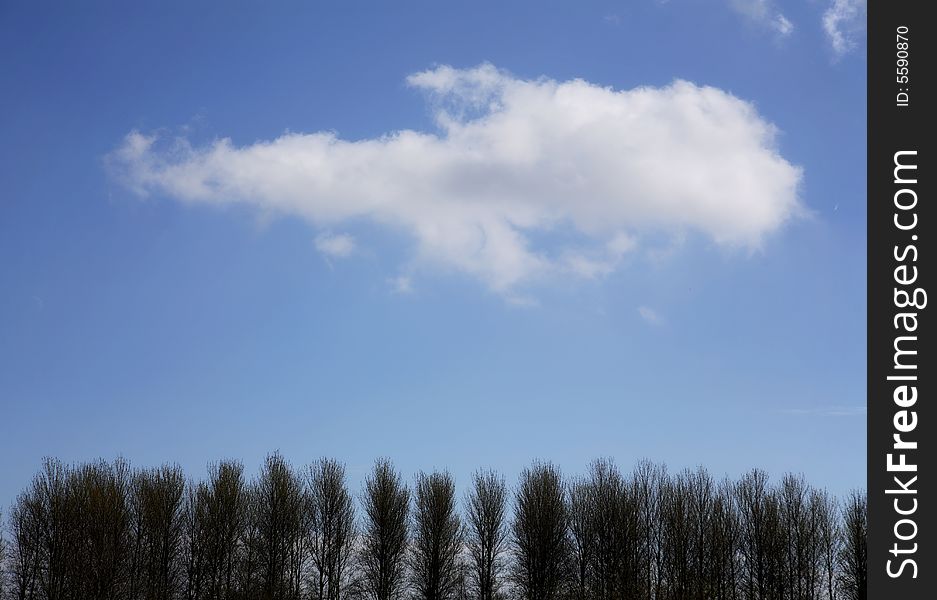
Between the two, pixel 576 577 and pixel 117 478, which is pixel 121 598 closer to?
pixel 117 478

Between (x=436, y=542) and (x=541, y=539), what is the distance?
6.26 metres

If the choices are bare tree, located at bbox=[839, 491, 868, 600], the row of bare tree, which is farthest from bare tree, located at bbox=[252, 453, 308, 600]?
bare tree, located at bbox=[839, 491, 868, 600]

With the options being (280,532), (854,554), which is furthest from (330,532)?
(854,554)

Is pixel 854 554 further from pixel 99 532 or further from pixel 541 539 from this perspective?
pixel 99 532

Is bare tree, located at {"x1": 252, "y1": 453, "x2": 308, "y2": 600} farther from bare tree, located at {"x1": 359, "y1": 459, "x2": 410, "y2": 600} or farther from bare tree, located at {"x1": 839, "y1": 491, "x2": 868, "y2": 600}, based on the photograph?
bare tree, located at {"x1": 839, "y1": 491, "x2": 868, "y2": 600}

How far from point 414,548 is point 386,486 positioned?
4.03 m
